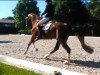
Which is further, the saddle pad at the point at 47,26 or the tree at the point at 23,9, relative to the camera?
the tree at the point at 23,9

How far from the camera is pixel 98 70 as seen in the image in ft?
39.4

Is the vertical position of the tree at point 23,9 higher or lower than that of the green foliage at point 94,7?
lower

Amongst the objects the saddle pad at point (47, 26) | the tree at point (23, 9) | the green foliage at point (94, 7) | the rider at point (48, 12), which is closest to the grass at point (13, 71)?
the saddle pad at point (47, 26)

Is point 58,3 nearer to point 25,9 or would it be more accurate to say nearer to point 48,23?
point 25,9

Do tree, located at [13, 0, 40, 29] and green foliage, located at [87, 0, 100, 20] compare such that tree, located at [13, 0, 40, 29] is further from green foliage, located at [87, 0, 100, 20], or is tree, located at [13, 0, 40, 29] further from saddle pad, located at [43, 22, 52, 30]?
saddle pad, located at [43, 22, 52, 30]

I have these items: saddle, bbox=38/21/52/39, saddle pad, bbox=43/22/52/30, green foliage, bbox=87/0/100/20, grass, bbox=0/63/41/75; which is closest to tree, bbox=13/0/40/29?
green foliage, bbox=87/0/100/20

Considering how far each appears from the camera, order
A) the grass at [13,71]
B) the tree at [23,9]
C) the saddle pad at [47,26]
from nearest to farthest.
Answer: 1. the grass at [13,71]
2. the saddle pad at [47,26]
3. the tree at [23,9]

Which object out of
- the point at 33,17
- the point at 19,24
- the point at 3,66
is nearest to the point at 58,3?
the point at 19,24

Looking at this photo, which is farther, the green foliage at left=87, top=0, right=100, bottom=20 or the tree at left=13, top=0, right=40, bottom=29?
the tree at left=13, top=0, right=40, bottom=29

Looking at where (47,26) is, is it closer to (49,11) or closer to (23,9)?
(49,11)

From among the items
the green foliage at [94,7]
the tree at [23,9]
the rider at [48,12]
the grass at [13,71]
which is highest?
the rider at [48,12]

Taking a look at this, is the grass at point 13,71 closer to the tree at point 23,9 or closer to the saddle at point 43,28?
the saddle at point 43,28

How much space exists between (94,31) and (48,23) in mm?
44178

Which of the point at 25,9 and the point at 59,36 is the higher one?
the point at 59,36
